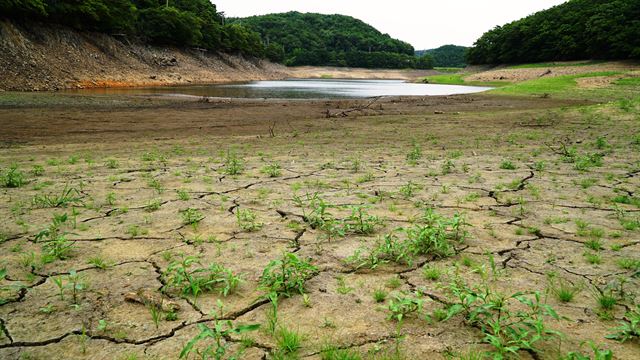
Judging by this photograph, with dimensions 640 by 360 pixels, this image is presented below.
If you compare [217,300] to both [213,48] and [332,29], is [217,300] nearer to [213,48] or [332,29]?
[213,48]

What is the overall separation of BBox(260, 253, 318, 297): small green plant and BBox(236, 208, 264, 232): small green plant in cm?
87

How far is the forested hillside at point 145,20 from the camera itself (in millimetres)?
25602

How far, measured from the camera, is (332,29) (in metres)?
126

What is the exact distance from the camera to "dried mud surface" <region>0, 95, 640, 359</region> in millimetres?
2135

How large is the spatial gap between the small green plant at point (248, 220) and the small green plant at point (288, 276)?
875 mm

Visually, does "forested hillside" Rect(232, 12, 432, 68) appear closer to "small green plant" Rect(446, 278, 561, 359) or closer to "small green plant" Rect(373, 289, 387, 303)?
"small green plant" Rect(373, 289, 387, 303)

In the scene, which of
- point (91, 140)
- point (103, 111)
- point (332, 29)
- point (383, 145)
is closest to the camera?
point (383, 145)

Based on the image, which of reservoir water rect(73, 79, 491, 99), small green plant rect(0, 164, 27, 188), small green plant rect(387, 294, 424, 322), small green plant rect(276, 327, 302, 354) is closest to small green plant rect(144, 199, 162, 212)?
small green plant rect(0, 164, 27, 188)

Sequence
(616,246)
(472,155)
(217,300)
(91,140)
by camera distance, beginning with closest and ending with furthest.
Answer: (217,300) < (616,246) < (472,155) < (91,140)

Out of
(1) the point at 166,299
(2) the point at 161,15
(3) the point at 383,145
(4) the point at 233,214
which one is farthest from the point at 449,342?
(2) the point at 161,15

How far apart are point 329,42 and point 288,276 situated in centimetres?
12103

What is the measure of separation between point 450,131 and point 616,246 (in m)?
7.29

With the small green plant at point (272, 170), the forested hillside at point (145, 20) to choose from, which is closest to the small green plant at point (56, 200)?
the small green plant at point (272, 170)

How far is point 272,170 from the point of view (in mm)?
5879
